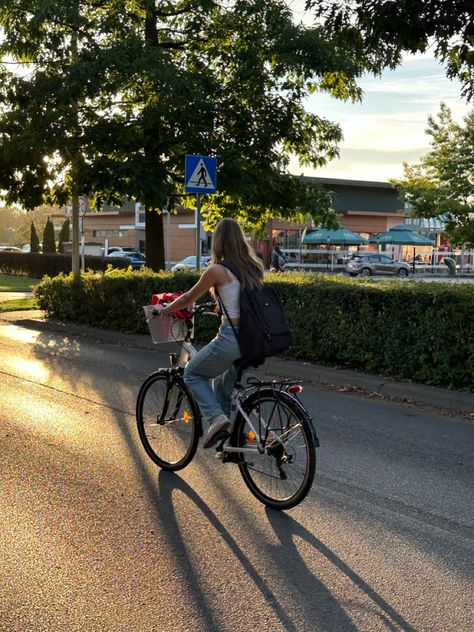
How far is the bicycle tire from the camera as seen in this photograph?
4.60 metres

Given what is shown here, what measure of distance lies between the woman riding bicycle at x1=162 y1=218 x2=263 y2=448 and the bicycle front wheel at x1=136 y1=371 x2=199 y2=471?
1.12 ft

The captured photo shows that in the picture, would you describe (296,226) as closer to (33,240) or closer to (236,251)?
(33,240)

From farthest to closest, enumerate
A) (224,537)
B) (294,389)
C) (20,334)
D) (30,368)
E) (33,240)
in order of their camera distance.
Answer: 1. (33,240)
2. (20,334)
3. (30,368)
4. (294,389)
5. (224,537)

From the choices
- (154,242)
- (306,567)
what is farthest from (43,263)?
(306,567)

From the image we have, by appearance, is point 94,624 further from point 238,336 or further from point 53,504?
point 238,336

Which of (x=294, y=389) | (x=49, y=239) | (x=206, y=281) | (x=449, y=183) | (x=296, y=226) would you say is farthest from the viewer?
(x=296, y=226)

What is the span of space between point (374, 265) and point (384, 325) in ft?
112

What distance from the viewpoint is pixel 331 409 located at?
7867mm

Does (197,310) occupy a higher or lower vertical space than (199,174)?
lower

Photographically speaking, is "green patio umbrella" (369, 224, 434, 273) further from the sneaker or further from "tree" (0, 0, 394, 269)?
the sneaker

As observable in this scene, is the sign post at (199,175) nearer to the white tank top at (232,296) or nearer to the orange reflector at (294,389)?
the white tank top at (232,296)

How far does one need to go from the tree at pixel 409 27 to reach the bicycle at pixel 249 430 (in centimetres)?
420

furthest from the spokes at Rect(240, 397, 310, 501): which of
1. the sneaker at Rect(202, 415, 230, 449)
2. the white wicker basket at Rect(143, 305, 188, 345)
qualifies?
the white wicker basket at Rect(143, 305, 188, 345)

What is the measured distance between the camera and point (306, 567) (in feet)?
12.7
